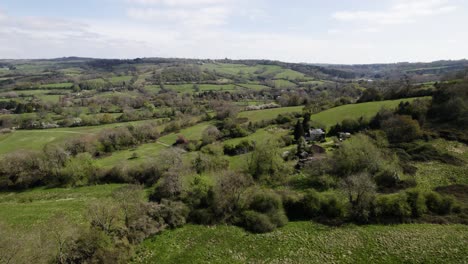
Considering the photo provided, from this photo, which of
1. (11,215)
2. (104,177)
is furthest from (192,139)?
(11,215)

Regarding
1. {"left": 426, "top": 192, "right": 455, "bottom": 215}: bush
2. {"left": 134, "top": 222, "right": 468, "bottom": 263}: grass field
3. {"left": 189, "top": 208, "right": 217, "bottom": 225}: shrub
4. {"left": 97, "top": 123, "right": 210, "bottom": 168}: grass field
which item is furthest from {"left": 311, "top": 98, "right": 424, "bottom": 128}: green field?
{"left": 189, "top": 208, "right": 217, "bottom": 225}: shrub

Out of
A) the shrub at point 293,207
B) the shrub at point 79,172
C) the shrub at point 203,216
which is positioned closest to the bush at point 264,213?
the shrub at point 293,207

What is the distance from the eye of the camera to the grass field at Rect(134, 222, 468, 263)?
84.2 ft

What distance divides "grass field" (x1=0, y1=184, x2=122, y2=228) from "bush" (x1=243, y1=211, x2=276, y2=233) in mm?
20338

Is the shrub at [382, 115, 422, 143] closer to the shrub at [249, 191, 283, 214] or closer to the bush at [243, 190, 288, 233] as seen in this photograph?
the shrub at [249, 191, 283, 214]

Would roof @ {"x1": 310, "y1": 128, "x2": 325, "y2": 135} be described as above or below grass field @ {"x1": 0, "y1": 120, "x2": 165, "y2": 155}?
above

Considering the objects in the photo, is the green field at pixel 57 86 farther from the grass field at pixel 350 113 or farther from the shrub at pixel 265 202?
the shrub at pixel 265 202

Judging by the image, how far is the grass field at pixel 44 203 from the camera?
3434cm

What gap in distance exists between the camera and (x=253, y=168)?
1714 inches

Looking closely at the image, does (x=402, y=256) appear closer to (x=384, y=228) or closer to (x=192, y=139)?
(x=384, y=228)

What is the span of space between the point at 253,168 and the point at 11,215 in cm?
3381

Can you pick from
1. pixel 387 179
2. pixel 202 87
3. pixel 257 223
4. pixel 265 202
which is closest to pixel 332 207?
pixel 265 202

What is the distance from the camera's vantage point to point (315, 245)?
27.6m

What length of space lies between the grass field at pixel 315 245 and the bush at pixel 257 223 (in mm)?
713
